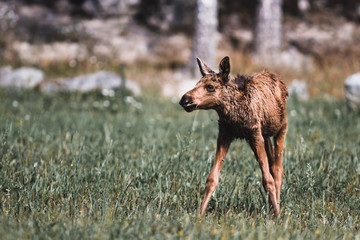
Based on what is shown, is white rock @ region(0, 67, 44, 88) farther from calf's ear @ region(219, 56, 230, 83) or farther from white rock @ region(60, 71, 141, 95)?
calf's ear @ region(219, 56, 230, 83)

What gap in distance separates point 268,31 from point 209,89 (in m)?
10.2

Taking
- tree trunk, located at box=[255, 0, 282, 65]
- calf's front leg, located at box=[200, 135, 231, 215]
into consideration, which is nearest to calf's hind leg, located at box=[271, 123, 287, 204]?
calf's front leg, located at box=[200, 135, 231, 215]

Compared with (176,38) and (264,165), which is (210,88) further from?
(176,38)

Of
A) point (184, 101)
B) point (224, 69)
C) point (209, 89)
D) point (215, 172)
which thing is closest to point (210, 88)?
point (209, 89)

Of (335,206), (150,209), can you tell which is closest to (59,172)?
(150,209)

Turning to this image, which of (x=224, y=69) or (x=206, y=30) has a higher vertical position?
(x=206, y=30)

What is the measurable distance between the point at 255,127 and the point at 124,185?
1.30m

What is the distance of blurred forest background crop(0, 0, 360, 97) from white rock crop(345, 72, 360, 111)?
3731 millimetres

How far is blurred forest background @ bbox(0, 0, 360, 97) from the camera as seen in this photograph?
11508 millimetres

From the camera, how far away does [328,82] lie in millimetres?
11547

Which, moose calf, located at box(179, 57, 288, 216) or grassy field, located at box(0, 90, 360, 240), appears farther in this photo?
moose calf, located at box(179, 57, 288, 216)

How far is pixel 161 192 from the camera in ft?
10.2

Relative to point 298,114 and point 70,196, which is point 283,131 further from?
point 298,114

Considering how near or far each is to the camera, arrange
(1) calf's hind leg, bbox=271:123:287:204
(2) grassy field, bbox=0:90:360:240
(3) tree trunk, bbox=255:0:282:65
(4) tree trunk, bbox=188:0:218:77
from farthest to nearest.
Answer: (3) tree trunk, bbox=255:0:282:65 < (4) tree trunk, bbox=188:0:218:77 < (1) calf's hind leg, bbox=271:123:287:204 < (2) grassy field, bbox=0:90:360:240
